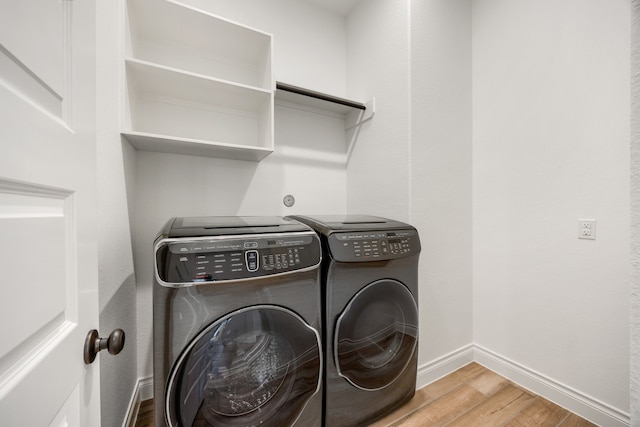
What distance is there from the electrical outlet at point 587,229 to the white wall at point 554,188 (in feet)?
0.09

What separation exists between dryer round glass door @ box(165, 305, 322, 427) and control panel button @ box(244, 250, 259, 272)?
0.16 metres

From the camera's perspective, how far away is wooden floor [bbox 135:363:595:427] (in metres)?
1.34

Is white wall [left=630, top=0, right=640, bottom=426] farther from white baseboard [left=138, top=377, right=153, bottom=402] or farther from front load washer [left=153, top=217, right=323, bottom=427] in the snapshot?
white baseboard [left=138, top=377, right=153, bottom=402]

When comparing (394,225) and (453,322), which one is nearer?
(394,225)

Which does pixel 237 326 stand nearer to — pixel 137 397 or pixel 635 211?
pixel 137 397

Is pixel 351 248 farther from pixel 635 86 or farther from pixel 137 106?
pixel 137 106

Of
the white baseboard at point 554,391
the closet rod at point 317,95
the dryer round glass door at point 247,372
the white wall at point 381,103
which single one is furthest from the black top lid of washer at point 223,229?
the white baseboard at point 554,391

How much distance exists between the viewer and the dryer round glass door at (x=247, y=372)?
34.4 inches

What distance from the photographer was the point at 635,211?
78cm

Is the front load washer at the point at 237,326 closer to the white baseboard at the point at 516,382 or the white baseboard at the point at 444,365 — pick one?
the white baseboard at the point at 516,382

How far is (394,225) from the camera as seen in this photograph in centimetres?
142

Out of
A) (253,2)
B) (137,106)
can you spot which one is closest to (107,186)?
(137,106)

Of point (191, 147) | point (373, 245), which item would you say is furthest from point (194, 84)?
point (373, 245)

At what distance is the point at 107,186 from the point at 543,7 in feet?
8.25
